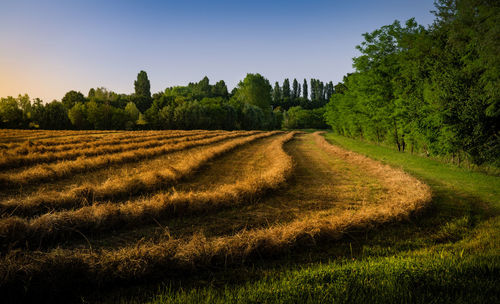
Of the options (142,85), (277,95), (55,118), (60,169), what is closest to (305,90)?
(277,95)

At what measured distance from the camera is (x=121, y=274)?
120 inches

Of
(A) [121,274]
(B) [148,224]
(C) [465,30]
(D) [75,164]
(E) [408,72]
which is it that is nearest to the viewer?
(A) [121,274]

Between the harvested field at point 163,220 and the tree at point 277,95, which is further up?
the tree at point 277,95

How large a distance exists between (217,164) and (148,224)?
918 centimetres

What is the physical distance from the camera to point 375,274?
9.84 ft

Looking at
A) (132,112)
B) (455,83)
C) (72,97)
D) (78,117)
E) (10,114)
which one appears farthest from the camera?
(72,97)

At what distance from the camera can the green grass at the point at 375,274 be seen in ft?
8.42

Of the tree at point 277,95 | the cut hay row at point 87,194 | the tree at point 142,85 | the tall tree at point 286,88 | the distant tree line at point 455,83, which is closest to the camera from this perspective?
the cut hay row at point 87,194

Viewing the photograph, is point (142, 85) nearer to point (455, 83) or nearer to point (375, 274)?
point (455, 83)

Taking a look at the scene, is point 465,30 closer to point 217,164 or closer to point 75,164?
point 217,164

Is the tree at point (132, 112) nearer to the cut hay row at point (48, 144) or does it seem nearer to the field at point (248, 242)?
the cut hay row at point (48, 144)

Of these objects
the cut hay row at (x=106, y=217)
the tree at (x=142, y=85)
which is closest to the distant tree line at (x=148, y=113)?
the tree at (x=142, y=85)

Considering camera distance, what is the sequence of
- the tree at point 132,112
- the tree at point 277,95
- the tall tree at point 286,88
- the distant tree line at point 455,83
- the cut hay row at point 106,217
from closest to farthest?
the cut hay row at point 106,217 < the distant tree line at point 455,83 < the tree at point 132,112 < the tree at point 277,95 < the tall tree at point 286,88

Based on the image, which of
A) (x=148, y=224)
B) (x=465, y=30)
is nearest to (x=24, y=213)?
(x=148, y=224)
